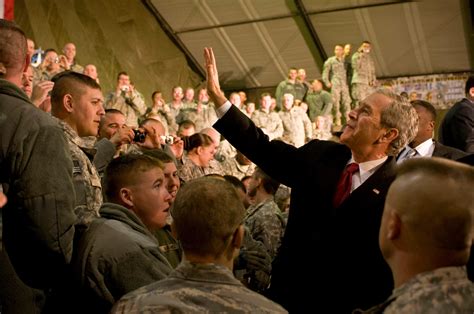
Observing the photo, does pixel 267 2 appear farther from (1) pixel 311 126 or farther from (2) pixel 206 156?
(2) pixel 206 156

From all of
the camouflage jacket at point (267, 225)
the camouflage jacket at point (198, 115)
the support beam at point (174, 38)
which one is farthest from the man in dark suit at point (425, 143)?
Answer: the support beam at point (174, 38)

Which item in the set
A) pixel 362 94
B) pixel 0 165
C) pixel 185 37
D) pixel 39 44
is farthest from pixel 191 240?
pixel 185 37

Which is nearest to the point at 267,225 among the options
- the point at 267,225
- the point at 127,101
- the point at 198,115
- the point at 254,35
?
the point at 267,225

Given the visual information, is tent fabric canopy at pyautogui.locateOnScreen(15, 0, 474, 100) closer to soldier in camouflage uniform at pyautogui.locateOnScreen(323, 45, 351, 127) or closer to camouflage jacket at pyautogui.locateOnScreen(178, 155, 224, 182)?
soldier in camouflage uniform at pyautogui.locateOnScreen(323, 45, 351, 127)

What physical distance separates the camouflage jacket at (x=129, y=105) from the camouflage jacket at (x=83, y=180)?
926cm

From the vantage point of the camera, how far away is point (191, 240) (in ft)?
6.07

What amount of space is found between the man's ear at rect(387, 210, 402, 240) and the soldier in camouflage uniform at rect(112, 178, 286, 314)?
0.40 m

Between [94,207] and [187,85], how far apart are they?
16949mm

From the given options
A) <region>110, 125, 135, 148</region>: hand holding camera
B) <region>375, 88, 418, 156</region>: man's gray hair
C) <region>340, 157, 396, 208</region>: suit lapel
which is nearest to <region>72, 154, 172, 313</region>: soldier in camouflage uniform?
<region>340, 157, 396, 208</region>: suit lapel

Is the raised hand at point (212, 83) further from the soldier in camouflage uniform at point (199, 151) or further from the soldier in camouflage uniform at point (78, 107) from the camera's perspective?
the soldier in camouflage uniform at point (199, 151)

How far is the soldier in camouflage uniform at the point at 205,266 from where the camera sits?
1729 mm

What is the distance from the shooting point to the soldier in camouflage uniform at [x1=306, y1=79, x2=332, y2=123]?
1625 cm

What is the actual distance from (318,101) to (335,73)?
85 cm

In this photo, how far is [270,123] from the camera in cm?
1479
